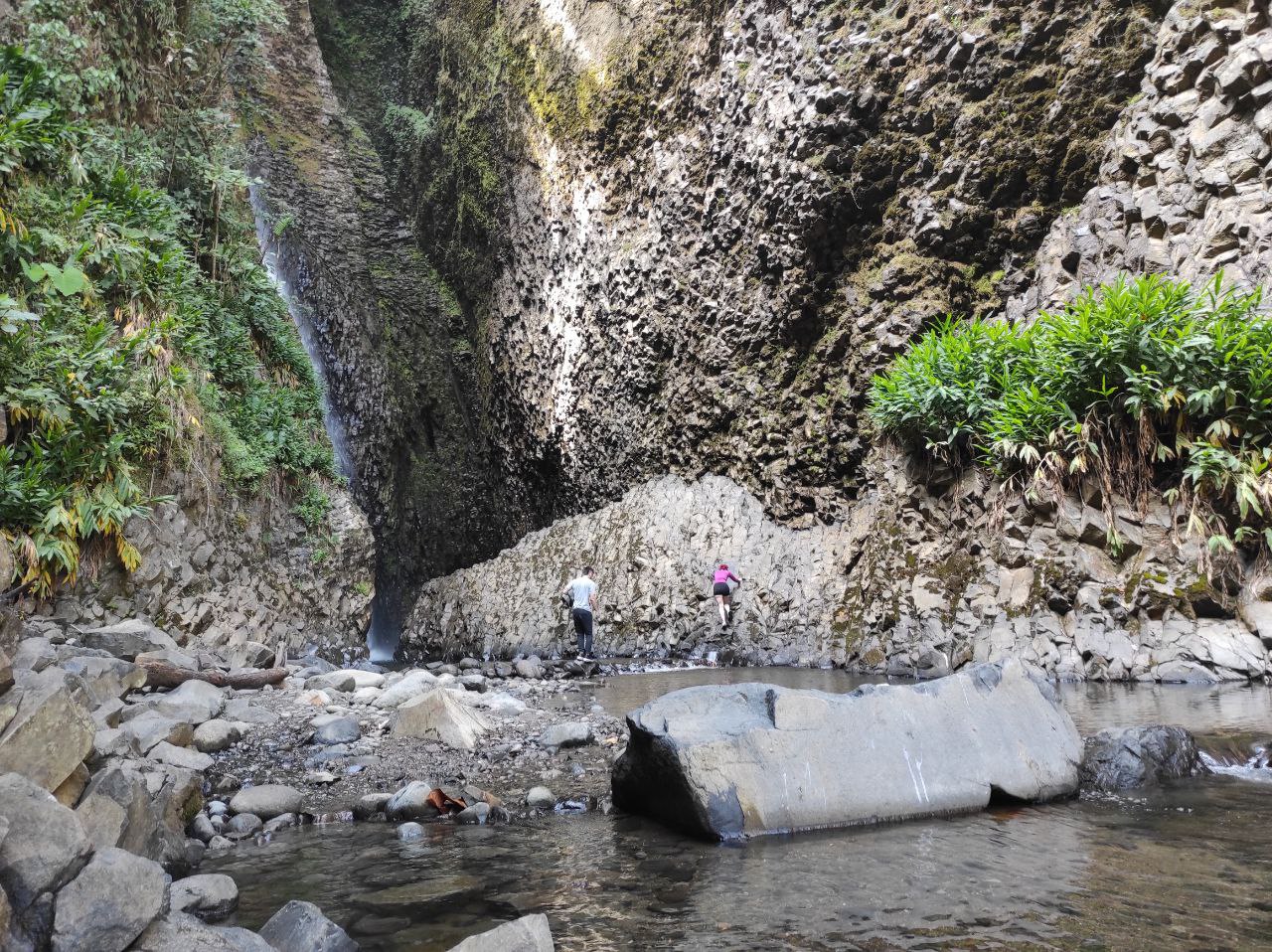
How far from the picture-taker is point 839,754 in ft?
13.8

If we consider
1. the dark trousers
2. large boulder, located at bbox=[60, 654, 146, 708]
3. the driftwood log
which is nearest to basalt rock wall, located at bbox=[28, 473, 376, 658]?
the driftwood log

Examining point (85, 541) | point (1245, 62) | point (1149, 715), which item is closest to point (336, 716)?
point (85, 541)

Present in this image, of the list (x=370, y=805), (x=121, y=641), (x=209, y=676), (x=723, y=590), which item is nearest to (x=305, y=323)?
(x=723, y=590)

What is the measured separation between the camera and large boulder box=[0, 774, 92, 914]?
7.59ft

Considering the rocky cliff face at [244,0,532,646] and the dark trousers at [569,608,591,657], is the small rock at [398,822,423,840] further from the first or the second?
the rocky cliff face at [244,0,532,646]

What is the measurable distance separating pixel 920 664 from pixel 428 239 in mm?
17141

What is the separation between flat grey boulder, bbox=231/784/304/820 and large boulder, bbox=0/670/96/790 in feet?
4.79

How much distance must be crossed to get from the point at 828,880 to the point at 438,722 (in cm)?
349

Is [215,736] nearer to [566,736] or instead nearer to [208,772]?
[208,772]

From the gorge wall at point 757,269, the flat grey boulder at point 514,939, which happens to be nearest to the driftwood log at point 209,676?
the flat grey boulder at point 514,939

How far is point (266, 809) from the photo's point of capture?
173 inches

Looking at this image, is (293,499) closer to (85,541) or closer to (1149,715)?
(85,541)

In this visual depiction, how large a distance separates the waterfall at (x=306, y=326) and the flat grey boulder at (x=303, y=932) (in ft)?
50.2

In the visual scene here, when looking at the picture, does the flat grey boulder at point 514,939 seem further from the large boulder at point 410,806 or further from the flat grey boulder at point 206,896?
the large boulder at point 410,806
